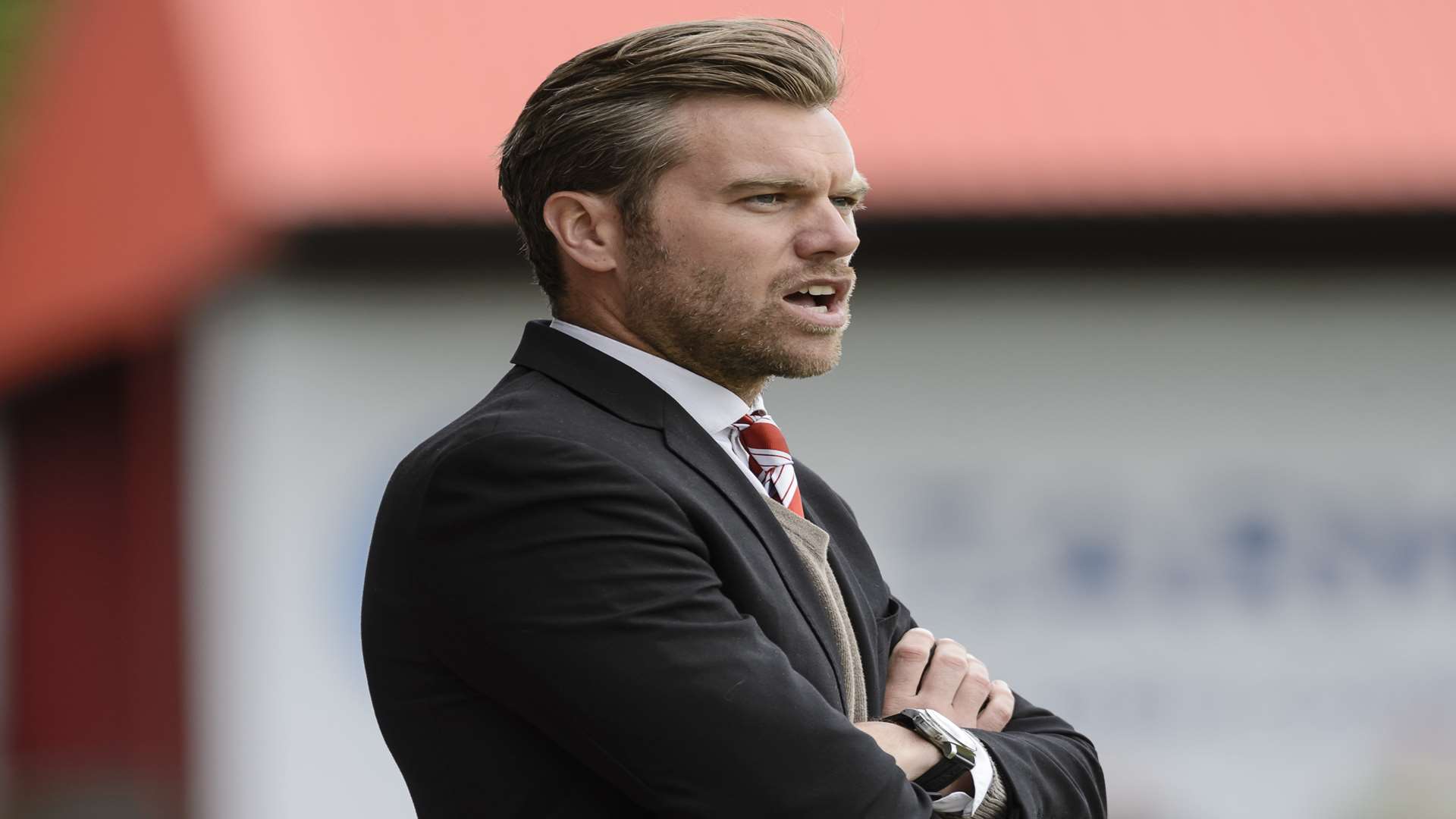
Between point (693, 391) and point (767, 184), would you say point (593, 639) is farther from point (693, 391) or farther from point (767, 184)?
point (767, 184)

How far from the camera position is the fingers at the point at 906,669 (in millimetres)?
2176

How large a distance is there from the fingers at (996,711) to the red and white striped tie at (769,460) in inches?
12.4

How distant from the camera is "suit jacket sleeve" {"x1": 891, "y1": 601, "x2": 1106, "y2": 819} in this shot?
6.75 feet

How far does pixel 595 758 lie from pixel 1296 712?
16.8ft

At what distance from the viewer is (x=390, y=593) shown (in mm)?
1896

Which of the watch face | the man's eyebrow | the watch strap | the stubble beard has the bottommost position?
the watch strap

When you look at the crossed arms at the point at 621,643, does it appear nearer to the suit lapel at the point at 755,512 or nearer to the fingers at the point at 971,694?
the suit lapel at the point at 755,512

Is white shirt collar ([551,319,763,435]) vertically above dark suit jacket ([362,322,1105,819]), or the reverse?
white shirt collar ([551,319,763,435])

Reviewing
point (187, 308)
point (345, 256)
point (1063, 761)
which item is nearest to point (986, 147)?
point (345, 256)

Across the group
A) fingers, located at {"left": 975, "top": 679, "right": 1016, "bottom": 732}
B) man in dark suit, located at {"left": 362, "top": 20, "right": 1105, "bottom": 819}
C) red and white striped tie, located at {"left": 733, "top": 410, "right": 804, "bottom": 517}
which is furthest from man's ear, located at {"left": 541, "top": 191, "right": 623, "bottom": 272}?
fingers, located at {"left": 975, "top": 679, "right": 1016, "bottom": 732}

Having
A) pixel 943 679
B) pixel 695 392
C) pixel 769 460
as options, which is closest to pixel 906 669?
pixel 943 679

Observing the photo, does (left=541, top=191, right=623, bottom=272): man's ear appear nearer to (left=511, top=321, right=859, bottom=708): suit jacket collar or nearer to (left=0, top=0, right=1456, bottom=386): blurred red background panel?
(left=511, top=321, right=859, bottom=708): suit jacket collar

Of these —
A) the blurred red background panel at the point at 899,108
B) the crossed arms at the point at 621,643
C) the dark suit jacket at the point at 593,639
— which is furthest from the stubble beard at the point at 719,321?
the blurred red background panel at the point at 899,108

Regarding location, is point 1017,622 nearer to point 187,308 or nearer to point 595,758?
point 187,308
